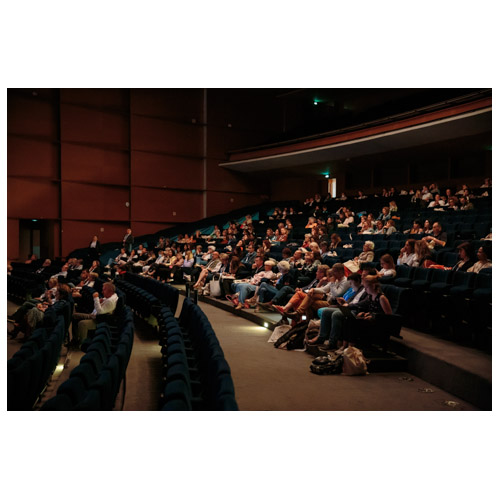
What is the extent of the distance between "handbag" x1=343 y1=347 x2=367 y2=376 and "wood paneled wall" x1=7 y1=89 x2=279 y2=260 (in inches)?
354

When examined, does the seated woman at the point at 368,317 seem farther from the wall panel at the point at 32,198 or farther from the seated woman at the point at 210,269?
the wall panel at the point at 32,198

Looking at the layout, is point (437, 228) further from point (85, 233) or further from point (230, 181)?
point (230, 181)

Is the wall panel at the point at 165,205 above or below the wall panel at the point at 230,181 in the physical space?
below

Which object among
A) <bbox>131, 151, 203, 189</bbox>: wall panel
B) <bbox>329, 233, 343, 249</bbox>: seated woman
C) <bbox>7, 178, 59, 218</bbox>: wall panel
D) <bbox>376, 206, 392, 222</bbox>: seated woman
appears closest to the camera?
<bbox>329, 233, 343, 249</bbox>: seated woman

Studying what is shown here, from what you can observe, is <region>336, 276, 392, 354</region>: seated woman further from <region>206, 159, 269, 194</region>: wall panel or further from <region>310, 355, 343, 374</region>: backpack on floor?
<region>206, 159, 269, 194</region>: wall panel

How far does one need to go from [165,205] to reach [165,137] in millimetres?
1687

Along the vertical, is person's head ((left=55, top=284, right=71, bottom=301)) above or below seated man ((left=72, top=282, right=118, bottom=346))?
above

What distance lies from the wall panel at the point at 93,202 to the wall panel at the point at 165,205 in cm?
29

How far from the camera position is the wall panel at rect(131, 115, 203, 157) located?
38.2ft

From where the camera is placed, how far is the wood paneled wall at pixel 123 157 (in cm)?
1041

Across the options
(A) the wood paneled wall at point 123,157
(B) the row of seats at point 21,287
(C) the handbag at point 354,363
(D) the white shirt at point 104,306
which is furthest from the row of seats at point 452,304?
(A) the wood paneled wall at point 123,157

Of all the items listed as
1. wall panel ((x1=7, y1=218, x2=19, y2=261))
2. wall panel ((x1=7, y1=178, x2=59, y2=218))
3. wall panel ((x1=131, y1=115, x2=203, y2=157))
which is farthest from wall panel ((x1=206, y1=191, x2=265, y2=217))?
wall panel ((x1=7, y1=218, x2=19, y2=261))

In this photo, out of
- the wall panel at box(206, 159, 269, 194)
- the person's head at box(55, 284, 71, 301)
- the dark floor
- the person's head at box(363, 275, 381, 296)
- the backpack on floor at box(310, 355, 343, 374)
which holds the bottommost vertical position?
the dark floor

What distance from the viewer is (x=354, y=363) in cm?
292
